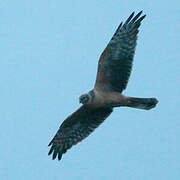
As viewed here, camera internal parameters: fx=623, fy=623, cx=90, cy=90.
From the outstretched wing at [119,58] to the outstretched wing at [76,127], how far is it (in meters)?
0.57

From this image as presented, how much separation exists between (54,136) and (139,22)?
274 cm

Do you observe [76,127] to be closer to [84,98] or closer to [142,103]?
[84,98]

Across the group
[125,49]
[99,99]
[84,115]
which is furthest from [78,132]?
[125,49]

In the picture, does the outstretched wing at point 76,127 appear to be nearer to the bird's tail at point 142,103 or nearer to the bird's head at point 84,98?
the bird's head at point 84,98

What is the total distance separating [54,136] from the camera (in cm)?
1195

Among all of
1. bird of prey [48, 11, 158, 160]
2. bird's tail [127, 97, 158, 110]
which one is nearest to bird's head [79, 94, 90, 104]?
bird of prey [48, 11, 158, 160]

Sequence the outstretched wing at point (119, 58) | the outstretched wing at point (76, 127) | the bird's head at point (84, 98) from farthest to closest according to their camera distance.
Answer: the outstretched wing at point (76, 127) < the outstretched wing at point (119, 58) < the bird's head at point (84, 98)

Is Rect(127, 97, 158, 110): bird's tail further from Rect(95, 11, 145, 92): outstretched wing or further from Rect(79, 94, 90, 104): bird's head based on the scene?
Rect(79, 94, 90, 104): bird's head

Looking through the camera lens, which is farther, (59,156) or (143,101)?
(59,156)

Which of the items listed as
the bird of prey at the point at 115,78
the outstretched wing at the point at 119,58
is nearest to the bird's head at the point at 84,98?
the bird of prey at the point at 115,78

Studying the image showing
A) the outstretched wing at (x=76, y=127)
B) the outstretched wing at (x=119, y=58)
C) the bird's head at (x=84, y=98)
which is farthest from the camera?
the outstretched wing at (x=76, y=127)

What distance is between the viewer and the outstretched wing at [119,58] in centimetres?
1098

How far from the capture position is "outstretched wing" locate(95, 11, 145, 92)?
1098 cm

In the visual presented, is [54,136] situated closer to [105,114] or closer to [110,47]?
[105,114]
